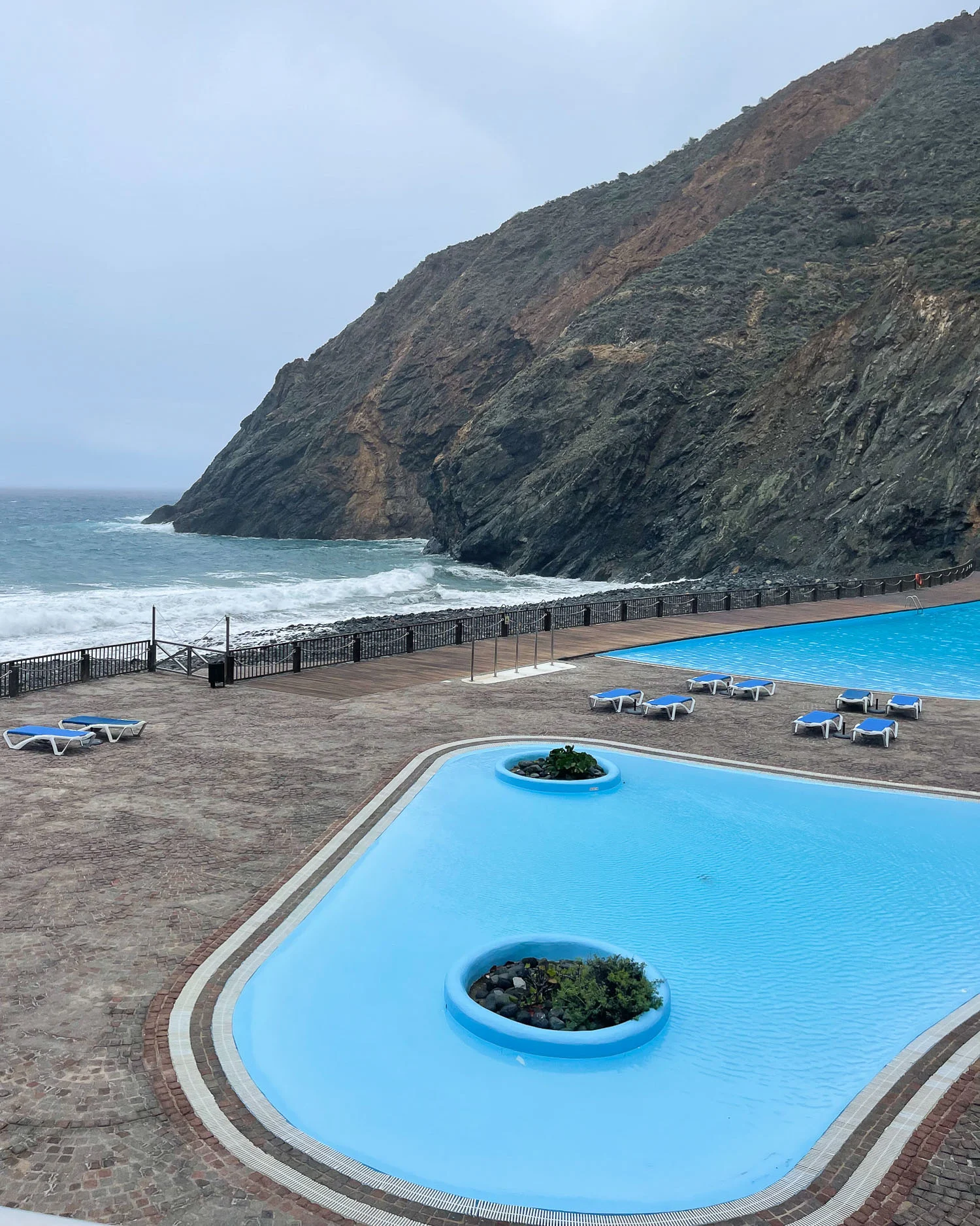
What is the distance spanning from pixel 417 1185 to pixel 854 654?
23134 millimetres

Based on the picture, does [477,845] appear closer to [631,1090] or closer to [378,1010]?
[378,1010]

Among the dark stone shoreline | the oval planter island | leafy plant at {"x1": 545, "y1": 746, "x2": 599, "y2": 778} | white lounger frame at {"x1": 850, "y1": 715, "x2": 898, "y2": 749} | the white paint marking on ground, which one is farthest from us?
the dark stone shoreline

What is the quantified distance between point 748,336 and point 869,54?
46174 mm

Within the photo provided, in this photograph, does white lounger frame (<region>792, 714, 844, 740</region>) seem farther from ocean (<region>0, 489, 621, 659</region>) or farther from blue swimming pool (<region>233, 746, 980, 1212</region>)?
ocean (<region>0, 489, 621, 659</region>)

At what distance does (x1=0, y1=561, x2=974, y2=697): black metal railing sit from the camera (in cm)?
2080

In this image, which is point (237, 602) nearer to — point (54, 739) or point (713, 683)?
point (713, 683)

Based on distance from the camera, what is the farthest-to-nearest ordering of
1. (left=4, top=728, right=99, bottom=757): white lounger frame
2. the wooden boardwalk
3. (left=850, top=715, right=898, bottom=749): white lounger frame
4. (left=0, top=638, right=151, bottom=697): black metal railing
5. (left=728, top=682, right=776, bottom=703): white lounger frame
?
the wooden boardwalk, (left=728, top=682, right=776, bottom=703): white lounger frame, (left=0, top=638, right=151, bottom=697): black metal railing, (left=850, top=715, right=898, bottom=749): white lounger frame, (left=4, top=728, right=99, bottom=757): white lounger frame

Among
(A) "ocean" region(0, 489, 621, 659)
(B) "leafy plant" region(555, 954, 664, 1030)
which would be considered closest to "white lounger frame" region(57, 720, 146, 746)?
(B) "leafy plant" region(555, 954, 664, 1030)

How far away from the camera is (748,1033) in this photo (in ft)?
24.4

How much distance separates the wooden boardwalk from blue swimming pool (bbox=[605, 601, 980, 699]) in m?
0.43

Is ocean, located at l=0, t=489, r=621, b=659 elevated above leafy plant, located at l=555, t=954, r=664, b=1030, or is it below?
below

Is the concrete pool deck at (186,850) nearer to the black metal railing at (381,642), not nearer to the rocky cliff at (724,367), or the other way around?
the black metal railing at (381,642)

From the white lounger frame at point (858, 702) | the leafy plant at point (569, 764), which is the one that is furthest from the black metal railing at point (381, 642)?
the leafy plant at point (569, 764)

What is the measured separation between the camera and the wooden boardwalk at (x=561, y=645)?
20719 millimetres
